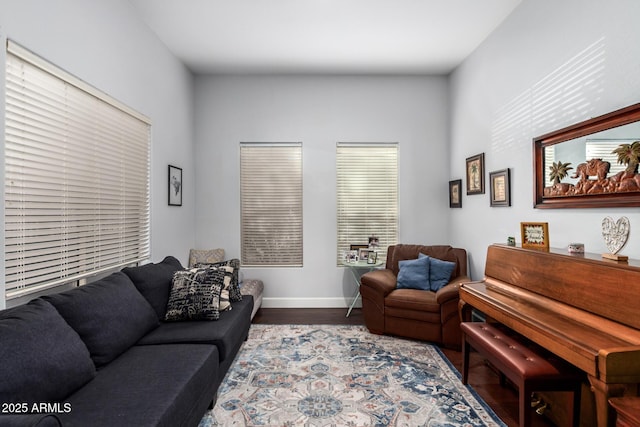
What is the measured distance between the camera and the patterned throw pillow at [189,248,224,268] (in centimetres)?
435

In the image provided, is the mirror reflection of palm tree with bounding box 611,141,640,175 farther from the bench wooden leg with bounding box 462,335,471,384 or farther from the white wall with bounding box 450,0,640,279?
the bench wooden leg with bounding box 462,335,471,384

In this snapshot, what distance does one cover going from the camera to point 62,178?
2145 mm

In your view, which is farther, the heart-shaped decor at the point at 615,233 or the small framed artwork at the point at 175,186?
the small framed artwork at the point at 175,186

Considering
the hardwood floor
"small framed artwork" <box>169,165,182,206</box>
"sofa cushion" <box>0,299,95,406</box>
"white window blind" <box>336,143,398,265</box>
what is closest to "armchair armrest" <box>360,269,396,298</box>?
the hardwood floor

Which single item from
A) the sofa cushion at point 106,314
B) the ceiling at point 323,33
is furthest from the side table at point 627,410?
the ceiling at point 323,33

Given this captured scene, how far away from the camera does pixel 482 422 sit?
6.97 feet

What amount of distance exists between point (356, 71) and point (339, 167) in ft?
4.34

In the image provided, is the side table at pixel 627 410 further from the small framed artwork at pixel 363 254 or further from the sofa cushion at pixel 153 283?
the small framed artwork at pixel 363 254

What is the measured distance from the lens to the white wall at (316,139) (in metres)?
4.57

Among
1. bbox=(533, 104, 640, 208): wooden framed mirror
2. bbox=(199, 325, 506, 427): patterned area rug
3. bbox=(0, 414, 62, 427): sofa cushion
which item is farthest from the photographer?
bbox=(199, 325, 506, 427): patterned area rug

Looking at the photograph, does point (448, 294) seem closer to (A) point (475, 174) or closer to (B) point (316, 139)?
(A) point (475, 174)

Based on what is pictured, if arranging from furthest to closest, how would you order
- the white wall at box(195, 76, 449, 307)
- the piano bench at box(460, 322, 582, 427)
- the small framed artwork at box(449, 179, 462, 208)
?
1. the white wall at box(195, 76, 449, 307)
2. the small framed artwork at box(449, 179, 462, 208)
3. the piano bench at box(460, 322, 582, 427)

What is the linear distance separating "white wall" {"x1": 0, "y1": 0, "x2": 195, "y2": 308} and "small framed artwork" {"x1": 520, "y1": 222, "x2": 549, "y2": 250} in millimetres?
3426

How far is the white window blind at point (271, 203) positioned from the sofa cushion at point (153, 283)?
1.90 meters
